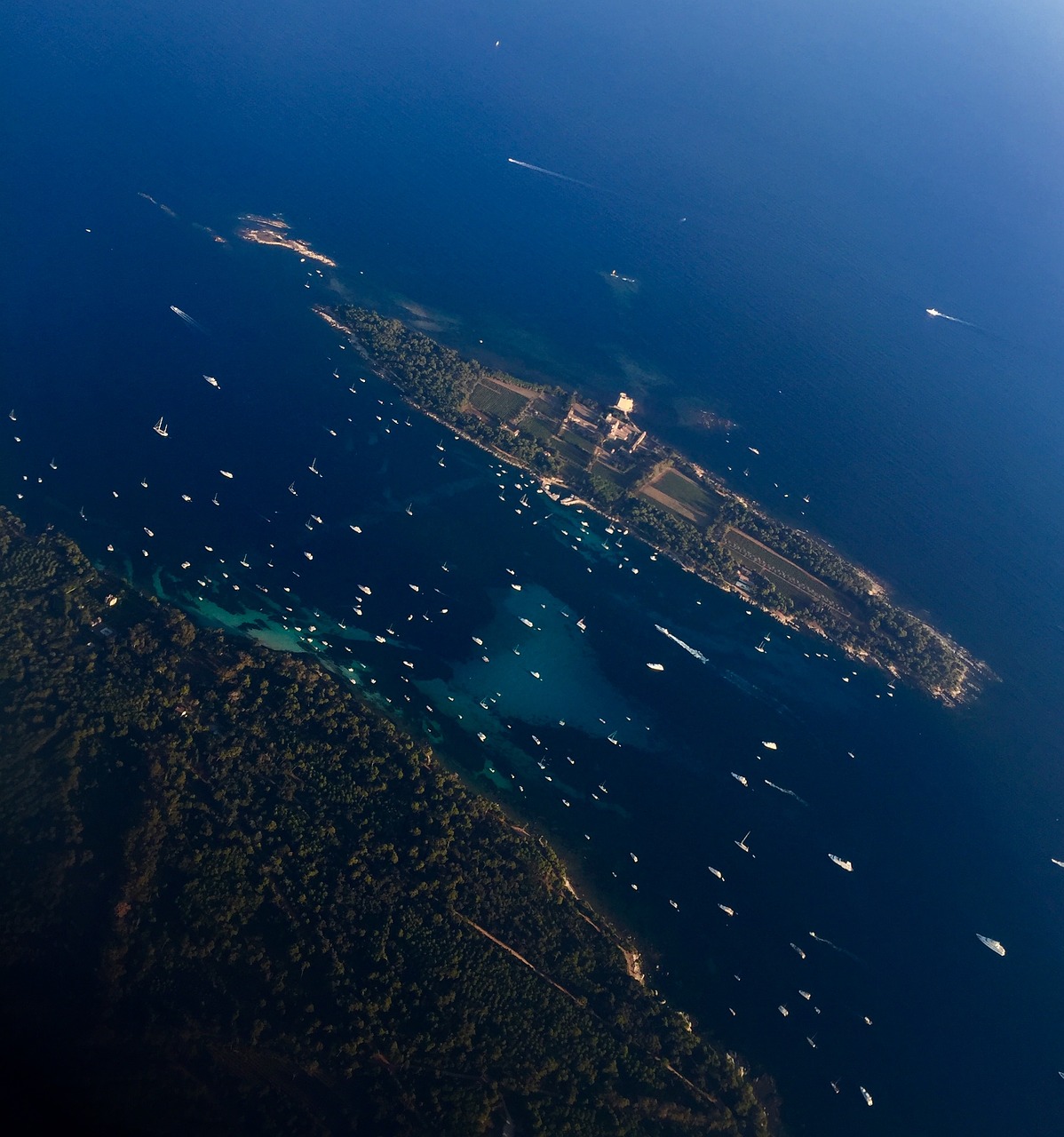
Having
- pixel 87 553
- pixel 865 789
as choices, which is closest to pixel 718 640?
pixel 865 789

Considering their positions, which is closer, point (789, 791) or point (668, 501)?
point (789, 791)

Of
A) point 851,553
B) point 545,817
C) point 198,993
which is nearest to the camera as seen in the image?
point 198,993

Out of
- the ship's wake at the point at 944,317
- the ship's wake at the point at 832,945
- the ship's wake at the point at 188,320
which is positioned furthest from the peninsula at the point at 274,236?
the ship's wake at the point at 832,945

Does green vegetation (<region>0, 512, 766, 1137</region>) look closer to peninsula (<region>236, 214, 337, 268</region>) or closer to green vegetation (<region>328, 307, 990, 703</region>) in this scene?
green vegetation (<region>328, 307, 990, 703</region>)

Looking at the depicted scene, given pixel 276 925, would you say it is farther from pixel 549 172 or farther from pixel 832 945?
pixel 549 172

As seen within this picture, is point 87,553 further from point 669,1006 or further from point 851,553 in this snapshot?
point 851,553

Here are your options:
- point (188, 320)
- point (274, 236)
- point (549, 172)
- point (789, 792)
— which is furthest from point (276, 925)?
point (549, 172)

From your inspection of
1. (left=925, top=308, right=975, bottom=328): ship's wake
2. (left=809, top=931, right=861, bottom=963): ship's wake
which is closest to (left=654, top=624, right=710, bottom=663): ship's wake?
(left=809, top=931, right=861, bottom=963): ship's wake

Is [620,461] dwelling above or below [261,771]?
above
